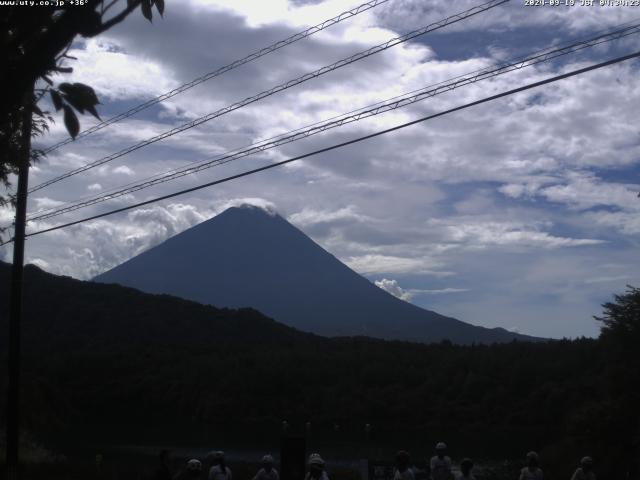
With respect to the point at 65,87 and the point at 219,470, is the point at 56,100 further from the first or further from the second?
the point at 219,470

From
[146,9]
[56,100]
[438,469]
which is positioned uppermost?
[146,9]

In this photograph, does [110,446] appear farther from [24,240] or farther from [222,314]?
[222,314]

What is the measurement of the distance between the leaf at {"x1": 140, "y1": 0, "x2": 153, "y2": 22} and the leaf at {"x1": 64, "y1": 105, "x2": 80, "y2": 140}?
2.61ft

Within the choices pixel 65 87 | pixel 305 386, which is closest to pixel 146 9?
pixel 65 87

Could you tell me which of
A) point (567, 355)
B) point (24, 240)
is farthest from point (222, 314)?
point (24, 240)

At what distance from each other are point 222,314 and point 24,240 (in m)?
92.8

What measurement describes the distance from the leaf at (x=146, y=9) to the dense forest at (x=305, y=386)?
36288 mm

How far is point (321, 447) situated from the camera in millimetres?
47344

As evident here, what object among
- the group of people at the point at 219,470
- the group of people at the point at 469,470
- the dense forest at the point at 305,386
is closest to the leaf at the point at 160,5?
the group of people at the point at 219,470

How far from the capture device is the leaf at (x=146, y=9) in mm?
4645

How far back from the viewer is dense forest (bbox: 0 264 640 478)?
56.7m

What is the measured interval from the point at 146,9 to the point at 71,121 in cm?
87

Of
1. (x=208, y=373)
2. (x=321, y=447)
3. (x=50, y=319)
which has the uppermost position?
(x=50, y=319)

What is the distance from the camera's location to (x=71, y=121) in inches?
167
